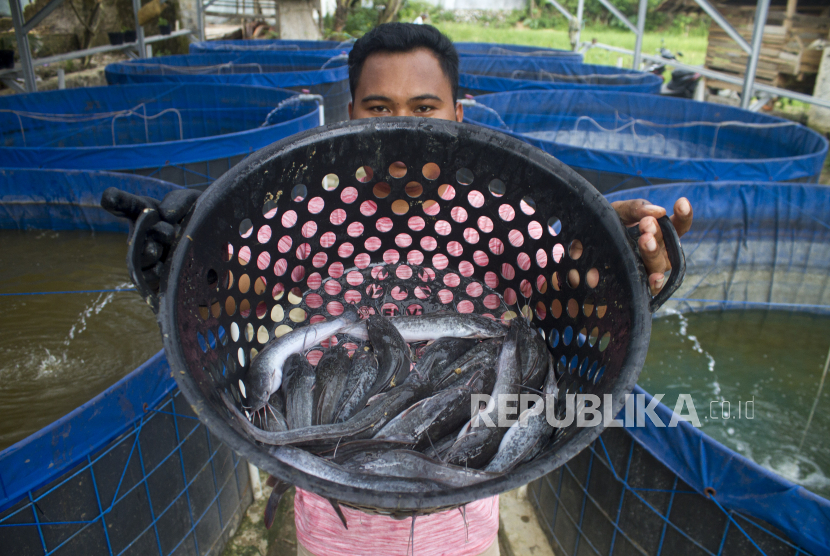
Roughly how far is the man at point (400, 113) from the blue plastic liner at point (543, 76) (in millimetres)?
6217

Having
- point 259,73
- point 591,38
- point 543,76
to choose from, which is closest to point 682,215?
point 259,73

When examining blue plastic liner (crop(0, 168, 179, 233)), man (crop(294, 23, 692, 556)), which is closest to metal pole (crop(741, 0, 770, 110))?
man (crop(294, 23, 692, 556))

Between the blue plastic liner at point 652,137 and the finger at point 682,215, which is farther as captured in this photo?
the blue plastic liner at point 652,137

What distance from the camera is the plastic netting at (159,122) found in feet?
13.6

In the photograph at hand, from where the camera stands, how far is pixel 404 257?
5.82ft

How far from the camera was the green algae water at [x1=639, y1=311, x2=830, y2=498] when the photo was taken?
127 inches

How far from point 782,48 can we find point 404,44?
1232 centimetres

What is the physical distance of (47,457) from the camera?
147 cm

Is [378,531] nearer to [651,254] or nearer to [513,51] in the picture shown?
[651,254]

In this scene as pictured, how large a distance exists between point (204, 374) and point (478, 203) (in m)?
0.95

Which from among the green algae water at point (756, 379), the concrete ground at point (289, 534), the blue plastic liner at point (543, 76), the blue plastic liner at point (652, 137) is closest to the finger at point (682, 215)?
the concrete ground at point (289, 534)

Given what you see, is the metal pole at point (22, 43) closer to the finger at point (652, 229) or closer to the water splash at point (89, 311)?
the water splash at point (89, 311)

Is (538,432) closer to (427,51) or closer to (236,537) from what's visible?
(427,51)

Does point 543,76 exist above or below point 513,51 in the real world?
below
